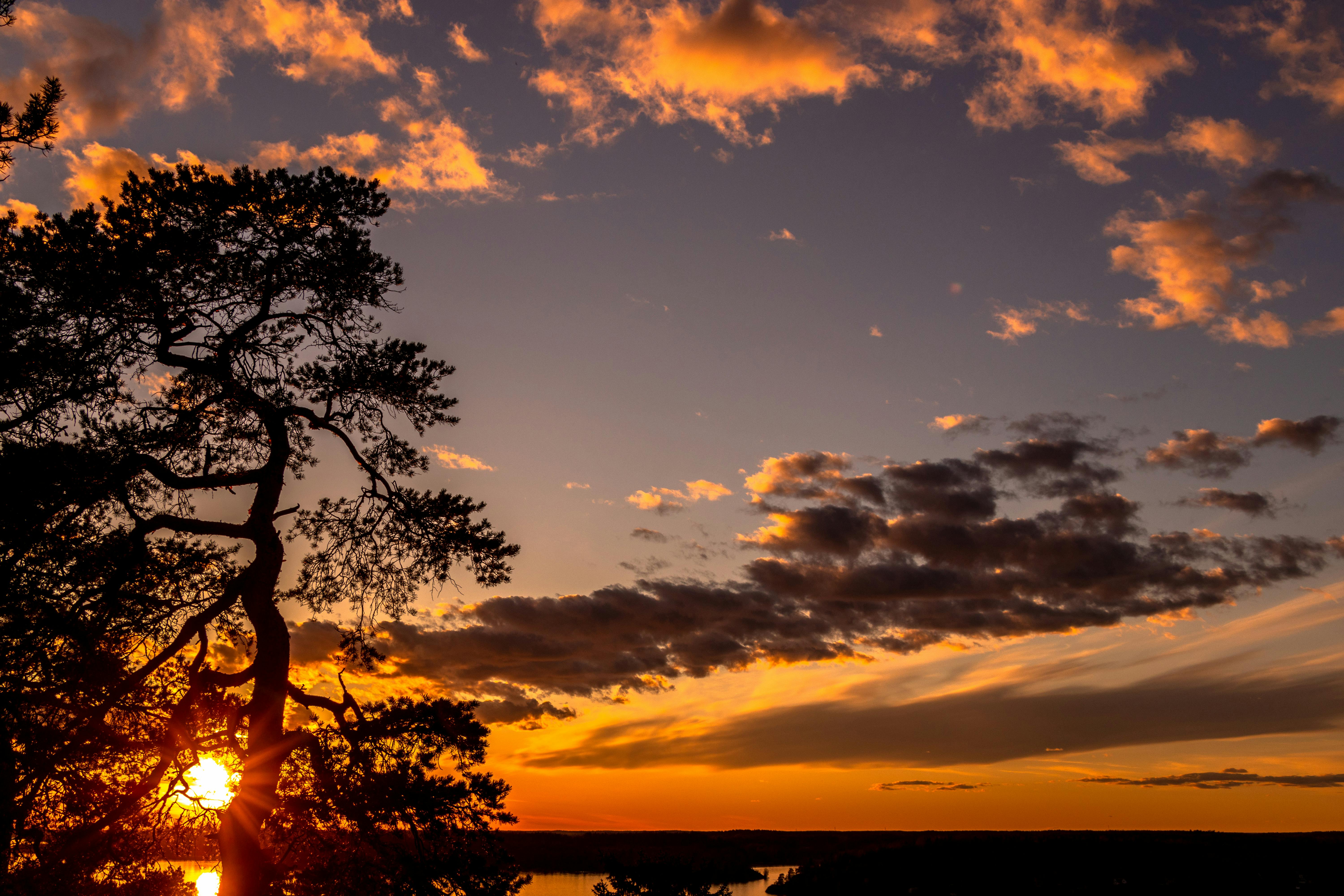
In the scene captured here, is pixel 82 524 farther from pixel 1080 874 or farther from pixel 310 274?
pixel 1080 874

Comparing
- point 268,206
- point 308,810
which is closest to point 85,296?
point 268,206

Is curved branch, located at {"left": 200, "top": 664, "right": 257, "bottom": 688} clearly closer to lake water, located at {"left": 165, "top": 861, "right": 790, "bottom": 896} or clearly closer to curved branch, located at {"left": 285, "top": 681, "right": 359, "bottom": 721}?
curved branch, located at {"left": 285, "top": 681, "right": 359, "bottom": 721}

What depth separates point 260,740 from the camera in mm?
12578

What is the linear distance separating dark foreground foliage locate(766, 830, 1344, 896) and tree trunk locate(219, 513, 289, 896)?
119m

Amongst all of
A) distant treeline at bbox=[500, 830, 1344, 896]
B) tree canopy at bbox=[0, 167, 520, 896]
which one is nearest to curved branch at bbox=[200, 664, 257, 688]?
tree canopy at bbox=[0, 167, 520, 896]

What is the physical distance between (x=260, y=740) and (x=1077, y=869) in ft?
431

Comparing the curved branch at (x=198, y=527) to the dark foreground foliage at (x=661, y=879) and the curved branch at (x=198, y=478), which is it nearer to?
the curved branch at (x=198, y=478)

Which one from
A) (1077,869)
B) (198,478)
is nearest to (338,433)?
(198,478)

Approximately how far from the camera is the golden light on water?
1164 centimetres

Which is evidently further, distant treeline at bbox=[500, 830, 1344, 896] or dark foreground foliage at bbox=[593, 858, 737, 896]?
distant treeline at bbox=[500, 830, 1344, 896]

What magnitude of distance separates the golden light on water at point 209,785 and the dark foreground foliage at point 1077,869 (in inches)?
4690

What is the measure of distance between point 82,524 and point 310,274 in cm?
498

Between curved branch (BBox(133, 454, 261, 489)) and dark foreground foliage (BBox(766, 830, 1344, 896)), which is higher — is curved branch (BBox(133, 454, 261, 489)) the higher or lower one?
the higher one

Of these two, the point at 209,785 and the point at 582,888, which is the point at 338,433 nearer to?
the point at 209,785
